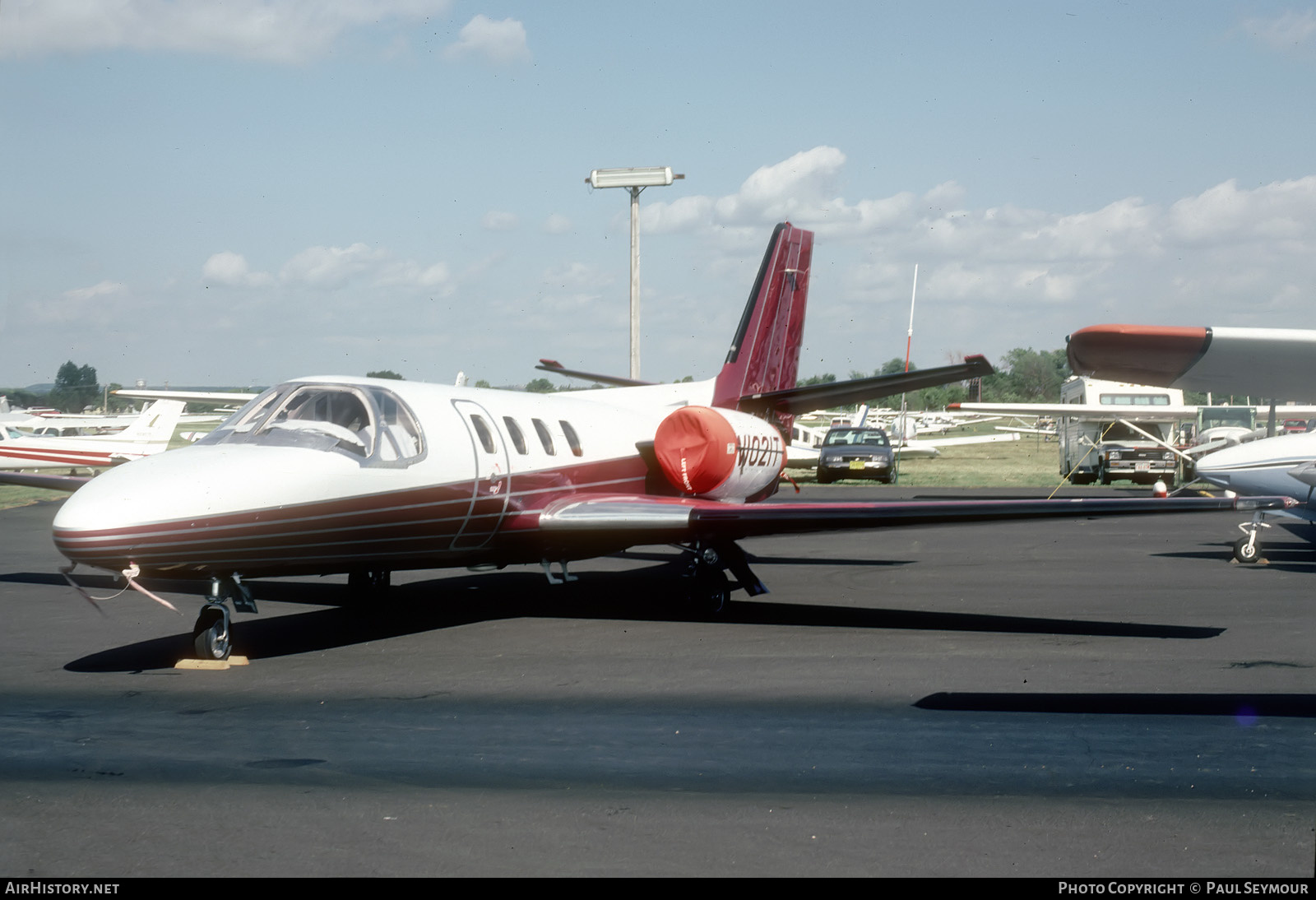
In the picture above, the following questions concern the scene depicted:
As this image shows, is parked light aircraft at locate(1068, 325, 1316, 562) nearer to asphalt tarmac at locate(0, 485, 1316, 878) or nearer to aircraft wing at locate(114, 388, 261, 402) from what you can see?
asphalt tarmac at locate(0, 485, 1316, 878)

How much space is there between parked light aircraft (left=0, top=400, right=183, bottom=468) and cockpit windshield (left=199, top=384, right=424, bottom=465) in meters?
23.6

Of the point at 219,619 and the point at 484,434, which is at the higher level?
the point at 484,434

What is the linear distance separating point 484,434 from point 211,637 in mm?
3210

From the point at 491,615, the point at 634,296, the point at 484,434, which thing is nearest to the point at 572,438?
the point at 484,434

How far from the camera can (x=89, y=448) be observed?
107 feet

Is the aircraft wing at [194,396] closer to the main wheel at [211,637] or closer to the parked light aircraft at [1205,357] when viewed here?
the main wheel at [211,637]

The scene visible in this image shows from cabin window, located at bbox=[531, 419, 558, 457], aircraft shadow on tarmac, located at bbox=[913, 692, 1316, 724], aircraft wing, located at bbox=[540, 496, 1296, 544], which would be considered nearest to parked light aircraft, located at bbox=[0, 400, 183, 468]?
cabin window, located at bbox=[531, 419, 558, 457]

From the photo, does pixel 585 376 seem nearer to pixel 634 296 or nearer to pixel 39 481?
pixel 39 481

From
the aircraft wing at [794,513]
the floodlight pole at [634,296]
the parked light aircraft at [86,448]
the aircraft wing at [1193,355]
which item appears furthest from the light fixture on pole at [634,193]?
the aircraft wing at [1193,355]

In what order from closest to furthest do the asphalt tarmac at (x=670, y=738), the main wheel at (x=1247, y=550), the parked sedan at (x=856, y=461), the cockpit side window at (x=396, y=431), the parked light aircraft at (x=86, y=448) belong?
the asphalt tarmac at (x=670, y=738), the cockpit side window at (x=396, y=431), the main wheel at (x=1247, y=550), the parked light aircraft at (x=86, y=448), the parked sedan at (x=856, y=461)

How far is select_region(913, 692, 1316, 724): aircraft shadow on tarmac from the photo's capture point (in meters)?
7.27

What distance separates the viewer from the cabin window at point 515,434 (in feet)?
38.2

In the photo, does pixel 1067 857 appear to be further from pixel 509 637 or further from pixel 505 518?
pixel 505 518

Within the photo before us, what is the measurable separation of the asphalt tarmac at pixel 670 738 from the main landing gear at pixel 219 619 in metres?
0.30
